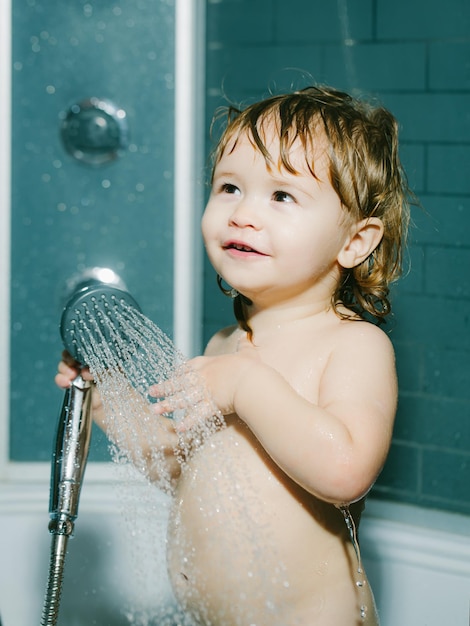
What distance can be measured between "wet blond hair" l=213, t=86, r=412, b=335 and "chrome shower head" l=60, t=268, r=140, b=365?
164 millimetres

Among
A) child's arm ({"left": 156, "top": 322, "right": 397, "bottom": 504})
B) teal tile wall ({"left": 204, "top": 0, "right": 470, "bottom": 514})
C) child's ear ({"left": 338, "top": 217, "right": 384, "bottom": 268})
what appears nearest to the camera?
child's arm ({"left": 156, "top": 322, "right": 397, "bottom": 504})

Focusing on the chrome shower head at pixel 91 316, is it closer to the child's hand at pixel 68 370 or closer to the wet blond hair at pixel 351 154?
the child's hand at pixel 68 370

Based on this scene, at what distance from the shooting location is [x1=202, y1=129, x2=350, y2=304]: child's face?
871mm

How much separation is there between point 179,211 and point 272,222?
56 cm

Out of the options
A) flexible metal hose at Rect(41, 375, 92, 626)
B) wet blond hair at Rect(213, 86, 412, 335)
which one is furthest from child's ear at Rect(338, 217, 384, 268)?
flexible metal hose at Rect(41, 375, 92, 626)

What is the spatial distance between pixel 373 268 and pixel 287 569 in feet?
1.12

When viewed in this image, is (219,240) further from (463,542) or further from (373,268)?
(463,542)

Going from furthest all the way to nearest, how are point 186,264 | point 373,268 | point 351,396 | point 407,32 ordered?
point 186,264, point 407,32, point 373,268, point 351,396

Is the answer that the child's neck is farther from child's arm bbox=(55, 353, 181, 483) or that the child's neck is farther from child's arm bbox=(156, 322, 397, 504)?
child's arm bbox=(55, 353, 181, 483)

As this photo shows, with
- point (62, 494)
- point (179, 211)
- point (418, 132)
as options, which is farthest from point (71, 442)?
point (418, 132)

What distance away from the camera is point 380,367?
2.90 feet

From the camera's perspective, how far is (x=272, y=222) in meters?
0.87

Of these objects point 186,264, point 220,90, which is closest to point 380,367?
point 186,264

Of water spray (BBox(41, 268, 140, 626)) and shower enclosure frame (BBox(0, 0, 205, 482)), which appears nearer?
water spray (BBox(41, 268, 140, 626))
